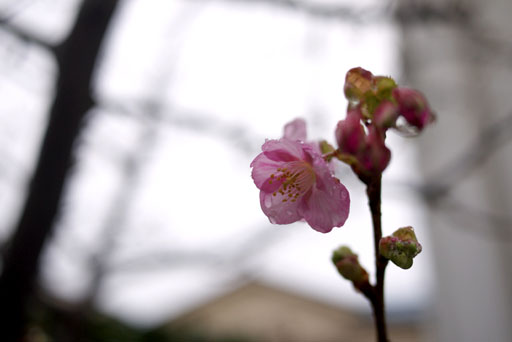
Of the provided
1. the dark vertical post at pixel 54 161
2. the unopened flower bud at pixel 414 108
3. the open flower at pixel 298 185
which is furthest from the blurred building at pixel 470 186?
the unopened flower bud at pixel 414 108

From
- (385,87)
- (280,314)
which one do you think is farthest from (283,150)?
(280,314)

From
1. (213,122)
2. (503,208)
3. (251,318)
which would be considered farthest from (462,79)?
(251,318)

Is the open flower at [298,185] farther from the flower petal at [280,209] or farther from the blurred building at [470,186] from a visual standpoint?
the blurred building at [470,186]

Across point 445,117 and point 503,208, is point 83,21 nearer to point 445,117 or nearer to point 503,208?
point 445,117

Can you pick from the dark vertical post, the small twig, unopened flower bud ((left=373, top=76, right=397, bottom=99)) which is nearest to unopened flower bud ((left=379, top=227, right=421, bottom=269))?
the small twig

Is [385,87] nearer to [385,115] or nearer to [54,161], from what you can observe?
[385,115]
